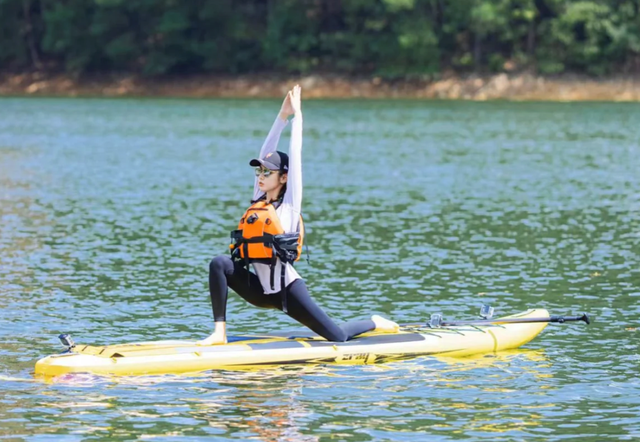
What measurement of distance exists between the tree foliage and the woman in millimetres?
72380

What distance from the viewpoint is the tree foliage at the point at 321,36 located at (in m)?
85.4

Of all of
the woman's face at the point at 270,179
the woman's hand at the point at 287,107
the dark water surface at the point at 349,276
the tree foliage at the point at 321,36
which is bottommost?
the dark water surface at the point at 349,276

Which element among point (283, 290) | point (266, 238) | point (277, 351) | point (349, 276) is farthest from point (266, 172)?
point (349, 276)

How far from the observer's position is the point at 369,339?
14.2 m

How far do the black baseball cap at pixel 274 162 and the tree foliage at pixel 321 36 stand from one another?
72.4 metres

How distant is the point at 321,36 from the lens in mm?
92812

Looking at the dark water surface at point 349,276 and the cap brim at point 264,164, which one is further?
the cap brim at point 264,164

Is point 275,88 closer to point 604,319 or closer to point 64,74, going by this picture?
point 64,74

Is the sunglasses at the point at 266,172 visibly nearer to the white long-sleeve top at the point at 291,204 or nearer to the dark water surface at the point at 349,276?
the white long-sleeve top at the point at 291,204

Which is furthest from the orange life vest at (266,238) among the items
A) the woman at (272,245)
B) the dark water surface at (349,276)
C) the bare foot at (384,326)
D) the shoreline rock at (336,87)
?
the shoreline rock at (336,87)

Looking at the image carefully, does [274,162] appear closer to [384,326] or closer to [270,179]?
[270,179]

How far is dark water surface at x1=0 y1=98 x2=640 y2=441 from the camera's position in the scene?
1208cm

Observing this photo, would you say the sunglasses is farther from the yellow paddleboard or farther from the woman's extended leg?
the yellow paddleboard

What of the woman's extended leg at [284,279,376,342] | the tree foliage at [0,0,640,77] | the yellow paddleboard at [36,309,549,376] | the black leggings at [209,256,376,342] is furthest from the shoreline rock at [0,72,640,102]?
the black leggings at [209,256,376,342]
